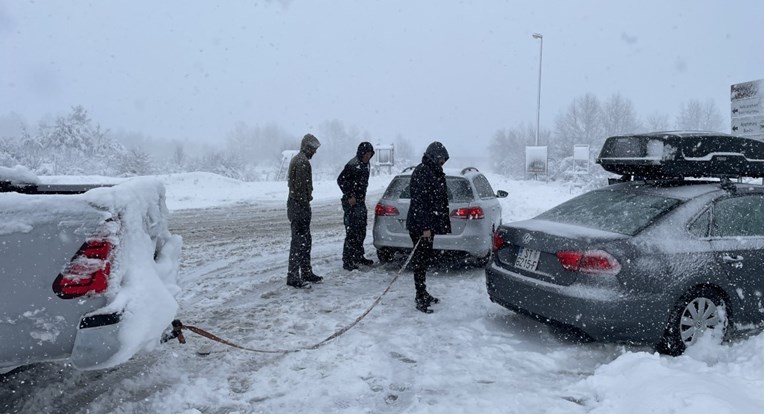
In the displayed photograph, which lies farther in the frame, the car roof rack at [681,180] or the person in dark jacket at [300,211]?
the person in dark jacket at [300,211]

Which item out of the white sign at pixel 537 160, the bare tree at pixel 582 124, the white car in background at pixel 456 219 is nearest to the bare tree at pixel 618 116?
the bare tree at pixel 582 124

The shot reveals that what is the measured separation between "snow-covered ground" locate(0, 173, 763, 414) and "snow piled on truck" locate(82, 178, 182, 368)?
0.76 m

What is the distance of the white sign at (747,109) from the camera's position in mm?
8008

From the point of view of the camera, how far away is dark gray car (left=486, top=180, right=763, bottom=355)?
389 cm

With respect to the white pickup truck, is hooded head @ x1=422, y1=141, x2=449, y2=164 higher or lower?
higher

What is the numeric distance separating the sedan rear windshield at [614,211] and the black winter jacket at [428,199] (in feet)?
3.46

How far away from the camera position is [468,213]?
22.3 feet

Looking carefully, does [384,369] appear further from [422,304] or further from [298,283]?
[298,283]

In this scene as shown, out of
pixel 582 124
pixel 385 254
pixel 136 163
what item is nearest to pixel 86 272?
pixel 385 254

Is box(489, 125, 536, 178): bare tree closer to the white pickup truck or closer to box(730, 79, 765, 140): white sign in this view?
box(730, 79, 765, 140): white sign

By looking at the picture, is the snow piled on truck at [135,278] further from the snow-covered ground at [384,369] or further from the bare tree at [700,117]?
the bare tree at [700,117]

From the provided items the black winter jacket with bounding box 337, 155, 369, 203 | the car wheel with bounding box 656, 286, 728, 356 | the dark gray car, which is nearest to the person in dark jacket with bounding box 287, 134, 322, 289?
the black winter jacket with bounding box 337, 155, 369, 203

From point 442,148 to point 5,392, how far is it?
13.9 ft

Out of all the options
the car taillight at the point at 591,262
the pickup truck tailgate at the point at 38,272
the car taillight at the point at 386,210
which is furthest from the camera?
the car taillight at the point at 386,210
